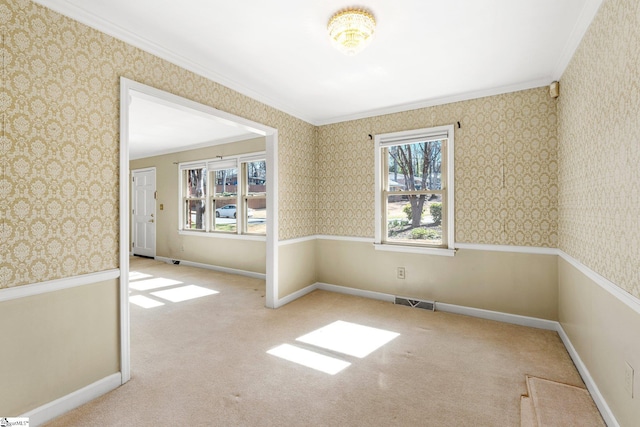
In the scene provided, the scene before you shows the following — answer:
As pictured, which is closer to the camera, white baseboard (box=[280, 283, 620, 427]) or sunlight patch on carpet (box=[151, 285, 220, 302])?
white baseboard (box=[280, 283, 620, 427])

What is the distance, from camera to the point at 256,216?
18.1 ft

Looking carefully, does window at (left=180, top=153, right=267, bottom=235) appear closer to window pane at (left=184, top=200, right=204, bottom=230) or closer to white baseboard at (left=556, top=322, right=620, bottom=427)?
window pane at (left=184, top=200, right=204, bottom=230)

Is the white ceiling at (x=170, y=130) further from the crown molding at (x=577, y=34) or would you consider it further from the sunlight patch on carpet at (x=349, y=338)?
the crown molding at (x=577, y=34)

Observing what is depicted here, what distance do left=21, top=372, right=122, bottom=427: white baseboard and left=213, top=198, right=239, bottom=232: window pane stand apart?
3.69 m

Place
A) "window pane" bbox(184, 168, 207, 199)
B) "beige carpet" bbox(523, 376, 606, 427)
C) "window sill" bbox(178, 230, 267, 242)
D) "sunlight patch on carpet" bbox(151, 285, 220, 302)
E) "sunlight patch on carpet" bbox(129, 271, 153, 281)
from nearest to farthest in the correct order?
"beige carpet" bbox(523, 376, 606, 427) < "sunlight patch on carpet" bbox(151, 285, 220, 302) < "sunlight patch on carpet" bbox(129, 271, 153, 281) < "window sill" bbox(178, 230, 267, 242) < "window pane" bbox(184, 168, 207, 199)

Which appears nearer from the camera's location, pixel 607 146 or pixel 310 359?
pixel 607 146

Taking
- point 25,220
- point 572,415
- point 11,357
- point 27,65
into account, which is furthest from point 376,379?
point 27,65

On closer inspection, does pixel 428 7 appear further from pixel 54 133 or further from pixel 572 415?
pixel 572 415

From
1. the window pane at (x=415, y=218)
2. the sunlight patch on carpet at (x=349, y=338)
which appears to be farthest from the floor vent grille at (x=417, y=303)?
the sunlight patch on carpet at (x=349, y=338)

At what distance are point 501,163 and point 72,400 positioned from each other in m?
4.22

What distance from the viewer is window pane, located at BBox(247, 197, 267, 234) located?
544 centimetres

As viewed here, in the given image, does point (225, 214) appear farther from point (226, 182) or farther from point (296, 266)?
point (296, 266)

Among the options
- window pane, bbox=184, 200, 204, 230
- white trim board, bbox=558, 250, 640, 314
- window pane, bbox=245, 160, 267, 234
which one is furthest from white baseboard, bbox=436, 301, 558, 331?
window pane, bbox=184, 200, 204, 230

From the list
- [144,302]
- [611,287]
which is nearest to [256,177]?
[144,302]
